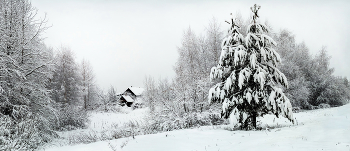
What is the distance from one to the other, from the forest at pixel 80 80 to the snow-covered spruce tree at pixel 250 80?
0.89 feet

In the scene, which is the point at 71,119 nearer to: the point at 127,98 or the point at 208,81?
the point at 208,81

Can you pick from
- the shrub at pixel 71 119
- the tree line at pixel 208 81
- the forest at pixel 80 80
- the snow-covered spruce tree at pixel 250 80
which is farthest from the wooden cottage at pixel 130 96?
the snow-covered spruce tree at pixel 250 80

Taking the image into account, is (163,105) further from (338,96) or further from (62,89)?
(338,96)

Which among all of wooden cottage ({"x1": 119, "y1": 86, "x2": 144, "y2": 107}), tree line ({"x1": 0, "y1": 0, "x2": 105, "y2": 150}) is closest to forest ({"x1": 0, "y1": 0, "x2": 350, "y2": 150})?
tree line ({"x1": 0, "y1": 0, "x2": 105, "y2": 150})

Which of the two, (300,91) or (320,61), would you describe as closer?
(300,91)

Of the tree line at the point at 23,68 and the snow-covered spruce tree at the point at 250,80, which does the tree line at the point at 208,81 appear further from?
the tree line at the point at 23,68

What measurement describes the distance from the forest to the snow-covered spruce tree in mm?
272

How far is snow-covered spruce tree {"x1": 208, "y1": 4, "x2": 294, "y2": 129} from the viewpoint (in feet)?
26.3

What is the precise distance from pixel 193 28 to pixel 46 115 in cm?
1530

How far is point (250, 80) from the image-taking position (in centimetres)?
863

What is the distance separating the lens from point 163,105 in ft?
50.9

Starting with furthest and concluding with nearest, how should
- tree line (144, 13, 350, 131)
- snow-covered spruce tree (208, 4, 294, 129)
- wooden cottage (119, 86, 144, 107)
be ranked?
Result: wooden cottage (119, 86, 144, 107)
tree line (144, 13, 350, 131)
snow-covered spruce tree (208, 4, 294, 129)

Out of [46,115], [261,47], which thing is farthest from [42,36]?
[261,47]

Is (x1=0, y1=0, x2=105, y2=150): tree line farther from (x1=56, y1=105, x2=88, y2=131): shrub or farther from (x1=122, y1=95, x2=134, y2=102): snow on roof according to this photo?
(x1=122, y1=95, x2=134, y2=102): snow on roof
